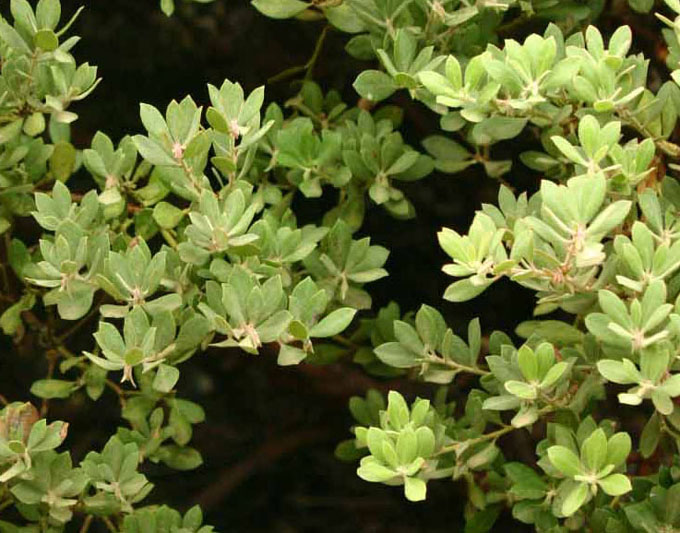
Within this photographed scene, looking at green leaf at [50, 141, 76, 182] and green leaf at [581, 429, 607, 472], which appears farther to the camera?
green leaf at [50, 141, 76, 182]

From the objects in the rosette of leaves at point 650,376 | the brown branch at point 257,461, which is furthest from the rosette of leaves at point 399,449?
the brown branch at point 257,461

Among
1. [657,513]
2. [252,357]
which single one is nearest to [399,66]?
[657,513]

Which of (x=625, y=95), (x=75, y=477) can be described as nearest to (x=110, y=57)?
(x=75, y=477)

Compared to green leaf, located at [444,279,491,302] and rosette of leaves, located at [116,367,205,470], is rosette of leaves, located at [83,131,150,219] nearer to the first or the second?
rosette of leaves, located at [116,367,205,470]

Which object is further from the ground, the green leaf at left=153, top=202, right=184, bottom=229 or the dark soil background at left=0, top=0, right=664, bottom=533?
the green leaf at left=153, top=202, right=184, bottom=229

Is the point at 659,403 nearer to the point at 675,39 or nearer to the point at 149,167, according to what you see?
the point at 675,39

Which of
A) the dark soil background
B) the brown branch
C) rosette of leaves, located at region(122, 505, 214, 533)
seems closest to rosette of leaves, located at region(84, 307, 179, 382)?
rosette of leaves, located at region(122, 505, 214, 533)

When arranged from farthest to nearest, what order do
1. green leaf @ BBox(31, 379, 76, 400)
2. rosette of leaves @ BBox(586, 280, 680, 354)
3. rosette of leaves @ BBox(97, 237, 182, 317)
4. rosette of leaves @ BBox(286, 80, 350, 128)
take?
1. rosette of leaves @ BBox(286, 80, 350, 128)
2. green leaf @ BBox(31, 379, 76, 400)
3. rosette of leaves @ BBox(97, 237, 182, 317)
4. rosette of leaves @ BBox(586, 280, 680, 354)
